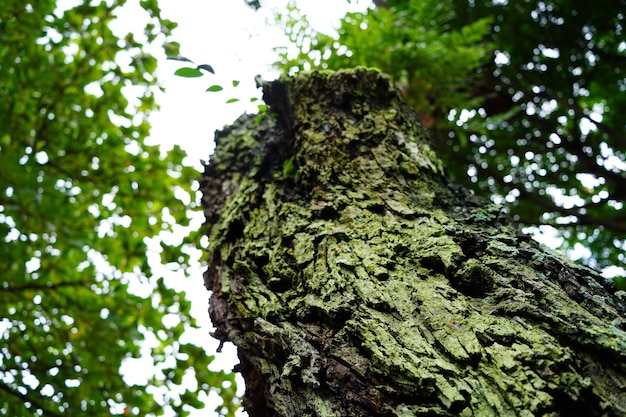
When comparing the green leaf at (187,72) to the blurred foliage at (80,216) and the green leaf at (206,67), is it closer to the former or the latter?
the green leaf at (206,67)

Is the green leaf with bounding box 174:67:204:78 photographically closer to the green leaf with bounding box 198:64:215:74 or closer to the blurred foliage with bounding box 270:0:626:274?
the green leaf with bounding box 198:64:215:74

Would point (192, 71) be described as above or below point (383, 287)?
above

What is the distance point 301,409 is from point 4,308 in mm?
3687

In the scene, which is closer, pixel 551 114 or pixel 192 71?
pixel 192 71

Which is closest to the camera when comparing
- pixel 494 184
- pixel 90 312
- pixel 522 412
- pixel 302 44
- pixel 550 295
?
pixel 522 412

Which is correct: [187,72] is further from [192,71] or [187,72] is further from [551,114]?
[551,114]

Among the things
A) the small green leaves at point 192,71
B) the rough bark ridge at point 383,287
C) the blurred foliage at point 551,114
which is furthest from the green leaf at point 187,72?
the blurred foliage at point 551,114

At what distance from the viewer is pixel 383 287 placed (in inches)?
55.6

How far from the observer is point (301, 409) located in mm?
1258

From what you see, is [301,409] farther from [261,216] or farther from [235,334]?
[261,216]

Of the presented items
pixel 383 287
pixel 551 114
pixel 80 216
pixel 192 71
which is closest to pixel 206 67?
pixel 192 71

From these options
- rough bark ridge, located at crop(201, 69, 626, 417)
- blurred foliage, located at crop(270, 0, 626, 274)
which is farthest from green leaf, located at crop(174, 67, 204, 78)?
blurred foliage, located at crop(270, 0, 626, 274)

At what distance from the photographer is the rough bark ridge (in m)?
1.05

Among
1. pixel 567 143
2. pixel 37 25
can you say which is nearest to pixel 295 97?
pixel 37 25
